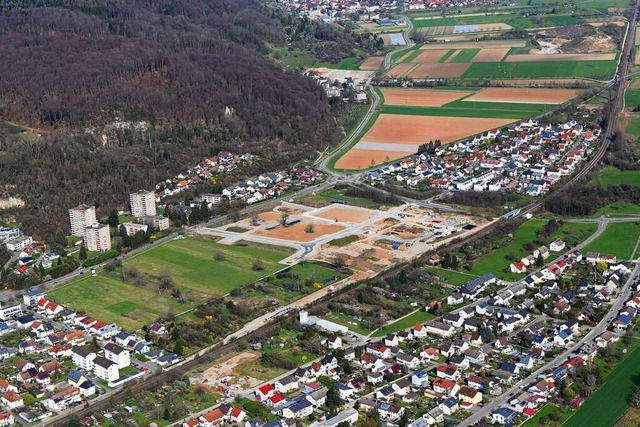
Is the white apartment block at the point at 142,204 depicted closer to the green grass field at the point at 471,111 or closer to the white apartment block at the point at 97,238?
the white apartment block at the point at 97,238

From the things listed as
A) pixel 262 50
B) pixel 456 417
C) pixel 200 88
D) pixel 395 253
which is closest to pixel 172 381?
pixel 456 417

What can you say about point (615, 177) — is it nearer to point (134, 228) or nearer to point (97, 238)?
point (134, 228)

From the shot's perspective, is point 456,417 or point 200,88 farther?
point 200,88

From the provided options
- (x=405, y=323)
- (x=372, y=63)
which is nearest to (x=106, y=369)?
(x=405, y=323)

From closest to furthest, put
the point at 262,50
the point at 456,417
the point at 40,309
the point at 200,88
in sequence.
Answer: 1. the point at 456,417
2. the point at 40,309
3. the point at 200,88
4. the point at 262,50

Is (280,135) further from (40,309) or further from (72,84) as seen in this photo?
(40,309)

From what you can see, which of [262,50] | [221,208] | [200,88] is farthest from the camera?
[262,50]
